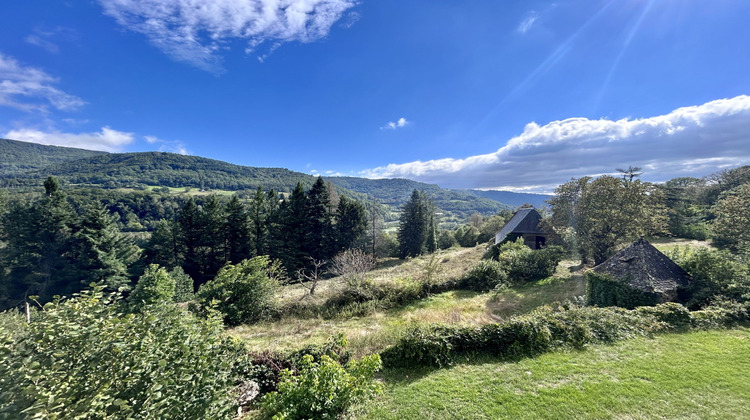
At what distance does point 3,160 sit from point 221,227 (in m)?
246

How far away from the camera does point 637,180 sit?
14.8 meters

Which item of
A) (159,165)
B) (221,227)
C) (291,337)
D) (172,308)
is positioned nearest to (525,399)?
(172,308)

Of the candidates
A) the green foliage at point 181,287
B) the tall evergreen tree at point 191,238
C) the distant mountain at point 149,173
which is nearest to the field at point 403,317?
the green foliage at point 181,287

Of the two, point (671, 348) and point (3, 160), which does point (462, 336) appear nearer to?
point (671, 348)

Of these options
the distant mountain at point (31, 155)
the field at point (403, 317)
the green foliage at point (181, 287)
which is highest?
the distant mountain at point (31, 155)

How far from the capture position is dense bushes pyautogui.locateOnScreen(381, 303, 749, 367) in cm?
662

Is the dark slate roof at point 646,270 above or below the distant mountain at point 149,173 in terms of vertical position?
below

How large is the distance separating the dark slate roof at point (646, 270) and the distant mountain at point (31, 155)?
242280 mm

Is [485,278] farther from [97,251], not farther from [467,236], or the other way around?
[97,251]

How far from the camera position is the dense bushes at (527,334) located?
6.62 m

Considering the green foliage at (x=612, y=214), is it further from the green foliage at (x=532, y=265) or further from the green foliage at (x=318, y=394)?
the green foliage at (x=318, y=394)

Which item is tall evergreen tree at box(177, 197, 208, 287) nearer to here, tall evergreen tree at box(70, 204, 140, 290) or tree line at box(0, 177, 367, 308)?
tree line at box(0, 177, 367, 308)

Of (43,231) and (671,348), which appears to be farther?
(43,231)

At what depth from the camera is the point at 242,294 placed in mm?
11789
